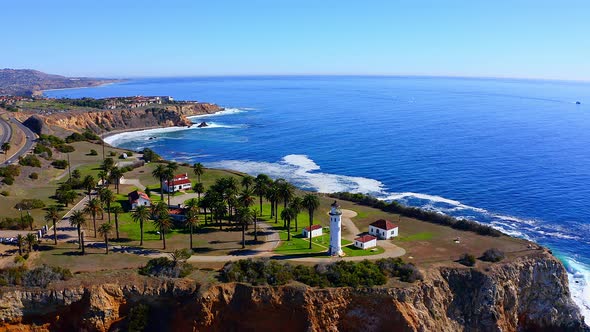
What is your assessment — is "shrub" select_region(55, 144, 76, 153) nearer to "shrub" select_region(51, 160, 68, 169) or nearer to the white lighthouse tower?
"shrub" select_region(51, 160, 68, 169)

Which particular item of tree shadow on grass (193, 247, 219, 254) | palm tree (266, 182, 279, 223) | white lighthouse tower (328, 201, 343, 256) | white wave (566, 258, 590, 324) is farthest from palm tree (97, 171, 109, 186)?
white wave (566, 258, 590, 324)

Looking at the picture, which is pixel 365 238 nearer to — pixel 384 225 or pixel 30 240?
pixel 384 225

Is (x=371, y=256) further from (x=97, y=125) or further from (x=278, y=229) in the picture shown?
(x=97, y=125)

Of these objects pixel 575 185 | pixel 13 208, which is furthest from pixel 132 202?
pixel 575 185

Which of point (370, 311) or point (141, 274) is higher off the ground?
point (141, 274)

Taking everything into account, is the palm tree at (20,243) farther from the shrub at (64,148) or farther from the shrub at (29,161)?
the shrub at (64,148)

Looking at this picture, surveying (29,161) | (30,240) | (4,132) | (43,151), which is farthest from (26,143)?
(30,240)

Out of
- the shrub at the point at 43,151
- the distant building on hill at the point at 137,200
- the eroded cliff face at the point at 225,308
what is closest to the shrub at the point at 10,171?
the shrub at the point at 43,151
